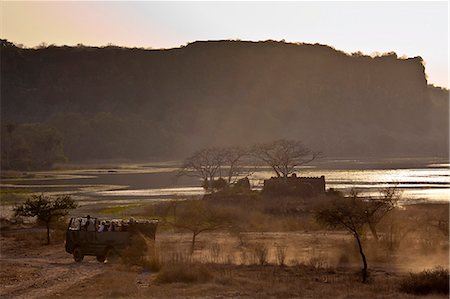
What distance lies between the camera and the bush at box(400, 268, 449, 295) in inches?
925

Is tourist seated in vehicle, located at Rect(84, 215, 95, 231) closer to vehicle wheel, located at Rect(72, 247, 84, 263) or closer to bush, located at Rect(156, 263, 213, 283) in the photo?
vehicle wheel, located at Rect(72, 247, 84, 263)

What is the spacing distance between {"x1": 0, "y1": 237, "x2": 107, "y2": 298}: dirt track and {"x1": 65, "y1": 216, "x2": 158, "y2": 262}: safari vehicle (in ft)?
1.79

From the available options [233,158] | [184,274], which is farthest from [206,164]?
[184,274]

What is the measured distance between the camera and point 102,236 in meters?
29.4

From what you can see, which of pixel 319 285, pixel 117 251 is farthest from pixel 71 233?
pixel 319 285

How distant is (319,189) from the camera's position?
6438cm

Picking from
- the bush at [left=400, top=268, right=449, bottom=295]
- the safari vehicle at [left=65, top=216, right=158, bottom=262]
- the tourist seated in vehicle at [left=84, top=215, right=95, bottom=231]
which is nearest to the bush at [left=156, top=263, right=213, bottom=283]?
the safari vehicle at [left=65, top=216, right=158, bottom=262]

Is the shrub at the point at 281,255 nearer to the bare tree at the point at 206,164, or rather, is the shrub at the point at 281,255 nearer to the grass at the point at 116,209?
the grass at the point at 116,209

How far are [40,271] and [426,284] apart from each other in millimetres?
15386

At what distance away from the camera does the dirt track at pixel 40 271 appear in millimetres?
22859

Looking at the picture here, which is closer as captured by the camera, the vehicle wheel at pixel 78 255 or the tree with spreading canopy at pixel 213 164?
the vehicle wheel at pixel 78 255

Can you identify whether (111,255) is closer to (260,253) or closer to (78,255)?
(78,255)

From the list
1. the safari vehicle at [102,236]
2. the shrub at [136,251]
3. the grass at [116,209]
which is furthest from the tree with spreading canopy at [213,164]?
the shrub at [136,251]

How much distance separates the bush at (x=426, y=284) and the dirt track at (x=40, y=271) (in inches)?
480
